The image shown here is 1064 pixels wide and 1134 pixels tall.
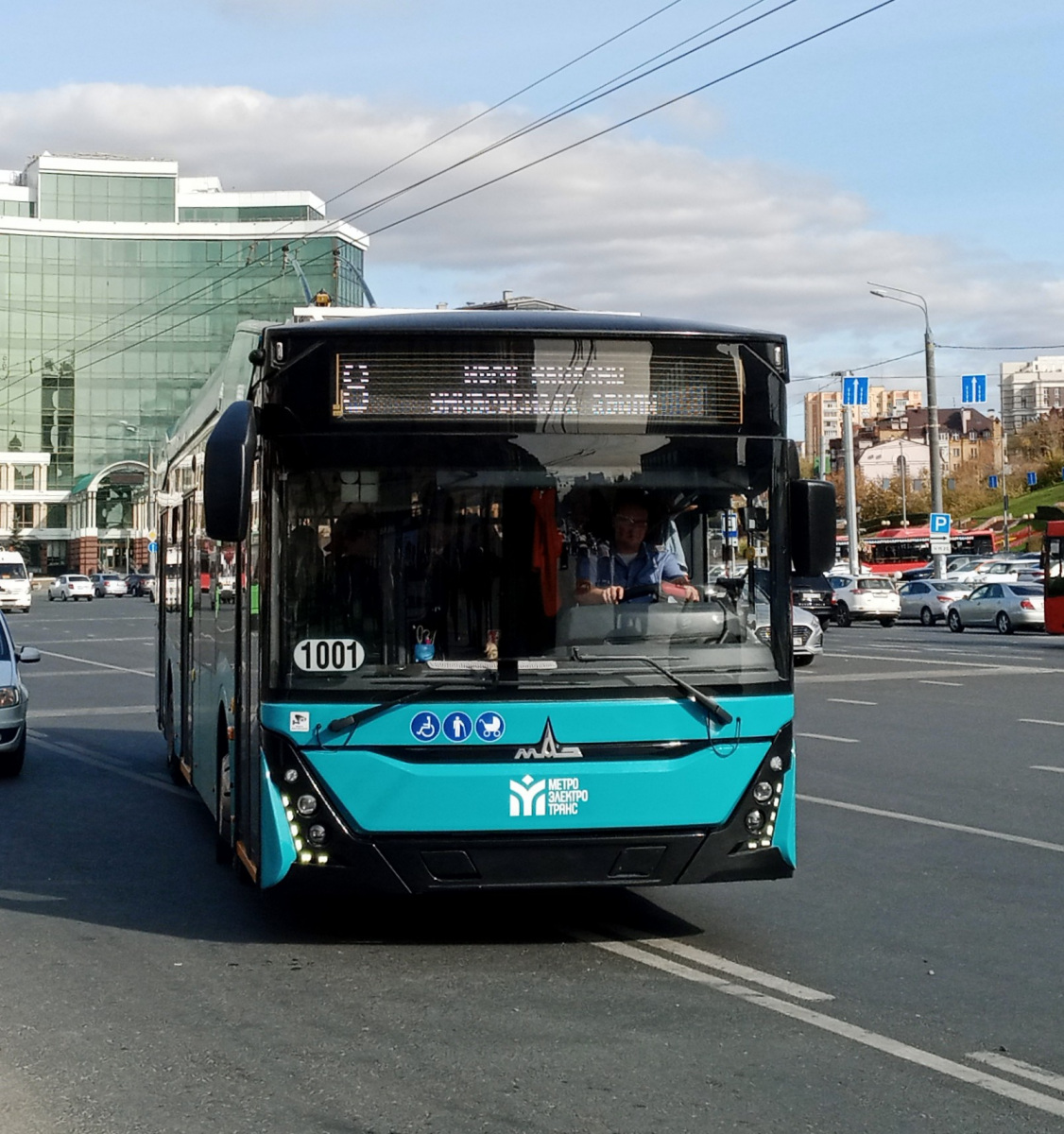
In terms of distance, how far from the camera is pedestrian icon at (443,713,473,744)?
22.2 feet

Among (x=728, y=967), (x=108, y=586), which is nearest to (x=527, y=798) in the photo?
(x=728, y=967)

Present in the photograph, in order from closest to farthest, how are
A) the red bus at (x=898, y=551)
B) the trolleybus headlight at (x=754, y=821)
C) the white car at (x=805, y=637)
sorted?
1. the trolleybus headlight at (x=754, y=821)
2. the white car at (x=805, y=637)
3. the red bus at (x=898, y=551)

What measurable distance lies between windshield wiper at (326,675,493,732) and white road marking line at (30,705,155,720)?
13735 mm

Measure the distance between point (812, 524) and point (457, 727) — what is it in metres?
1.71

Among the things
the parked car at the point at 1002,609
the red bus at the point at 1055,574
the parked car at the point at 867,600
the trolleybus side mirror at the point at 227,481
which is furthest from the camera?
the parked car at the point at 867,600

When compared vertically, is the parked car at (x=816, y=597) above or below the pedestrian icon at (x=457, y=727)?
below

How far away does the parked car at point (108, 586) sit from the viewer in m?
86.3

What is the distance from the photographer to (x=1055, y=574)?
36406mm

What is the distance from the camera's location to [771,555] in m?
7.20

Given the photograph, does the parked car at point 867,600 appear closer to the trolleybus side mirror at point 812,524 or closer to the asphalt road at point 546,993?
the asphalt road at point 546,993

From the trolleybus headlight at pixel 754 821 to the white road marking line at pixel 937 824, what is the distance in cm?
361

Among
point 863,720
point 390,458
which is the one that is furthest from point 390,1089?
point 863,720

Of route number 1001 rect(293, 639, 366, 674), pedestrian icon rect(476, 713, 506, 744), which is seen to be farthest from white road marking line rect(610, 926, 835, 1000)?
route number 1001 rect(293, 639, 366, 674)

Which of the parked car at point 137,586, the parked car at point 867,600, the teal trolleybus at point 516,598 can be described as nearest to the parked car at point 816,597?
the parked car at point 867,600
